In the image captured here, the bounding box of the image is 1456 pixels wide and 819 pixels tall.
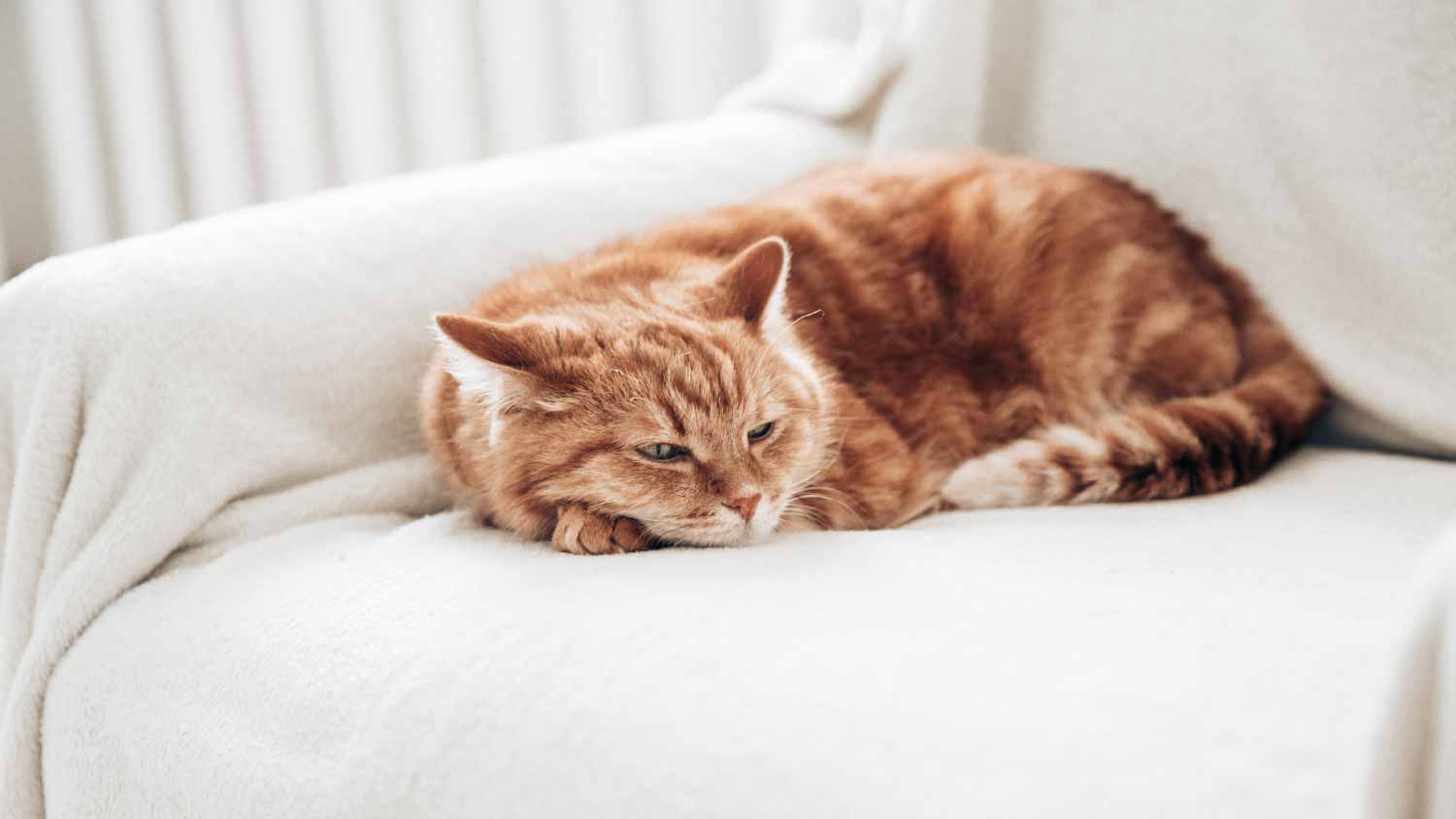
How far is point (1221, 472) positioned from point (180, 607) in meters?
1.38

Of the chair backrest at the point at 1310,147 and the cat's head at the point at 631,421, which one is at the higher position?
the chair backrest at the point at 1310,147

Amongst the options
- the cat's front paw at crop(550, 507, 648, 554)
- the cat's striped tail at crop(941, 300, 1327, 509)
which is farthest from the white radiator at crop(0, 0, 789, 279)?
the cat's front paw at crop(550, 507, 648, 554)

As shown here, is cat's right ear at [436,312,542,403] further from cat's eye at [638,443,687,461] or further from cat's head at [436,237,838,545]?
cat's eye at [638,443,687,461]

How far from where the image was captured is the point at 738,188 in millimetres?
2199

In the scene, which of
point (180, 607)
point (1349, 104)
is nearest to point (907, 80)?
point (1349, 104)

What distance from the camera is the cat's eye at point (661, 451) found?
143 centimetres

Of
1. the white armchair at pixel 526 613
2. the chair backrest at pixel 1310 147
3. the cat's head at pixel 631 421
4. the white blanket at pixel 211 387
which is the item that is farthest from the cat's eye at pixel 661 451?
the chair backrest at pixel 1310 147

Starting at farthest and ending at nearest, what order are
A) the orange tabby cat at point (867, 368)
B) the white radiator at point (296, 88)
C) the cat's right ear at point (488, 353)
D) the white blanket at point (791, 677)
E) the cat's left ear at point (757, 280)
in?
the white radiator at point (296, 88) → the cat's left ear at point (757, 280) → the orange tabby cat at point (867, 368) → the cat's right ear at point (488, 353) → the white blanket at point (791, 677)

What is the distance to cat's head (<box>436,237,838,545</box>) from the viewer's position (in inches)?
55.6

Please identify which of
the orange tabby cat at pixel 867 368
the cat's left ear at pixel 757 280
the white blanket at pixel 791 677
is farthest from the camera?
the cat's left ear at pixel 757 280

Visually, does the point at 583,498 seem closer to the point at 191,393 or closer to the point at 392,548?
the point at 392,548

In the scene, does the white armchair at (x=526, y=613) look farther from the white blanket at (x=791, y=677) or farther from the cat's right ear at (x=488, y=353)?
the cat's right ear at (x=488, y=353)

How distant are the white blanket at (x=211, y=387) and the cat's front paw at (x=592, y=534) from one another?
14.6 inches

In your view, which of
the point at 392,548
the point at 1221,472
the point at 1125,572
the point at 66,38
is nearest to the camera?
the point at 1125,572
